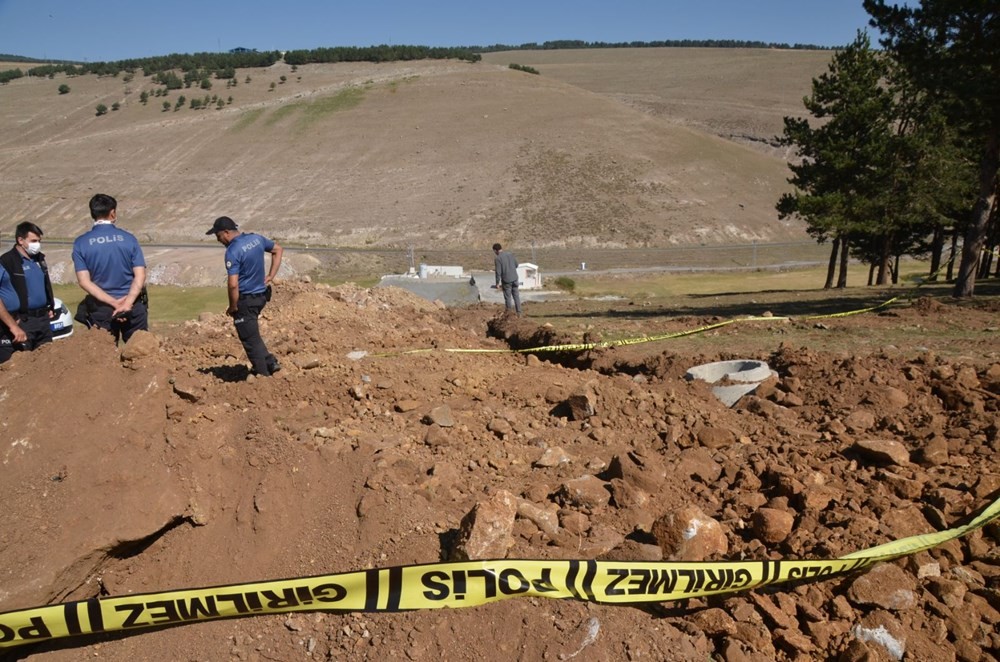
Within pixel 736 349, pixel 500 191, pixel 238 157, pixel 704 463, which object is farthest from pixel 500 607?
pixel 238 157

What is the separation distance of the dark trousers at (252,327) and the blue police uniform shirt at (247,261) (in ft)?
0.27

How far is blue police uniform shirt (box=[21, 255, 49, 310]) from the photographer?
20.5 feet

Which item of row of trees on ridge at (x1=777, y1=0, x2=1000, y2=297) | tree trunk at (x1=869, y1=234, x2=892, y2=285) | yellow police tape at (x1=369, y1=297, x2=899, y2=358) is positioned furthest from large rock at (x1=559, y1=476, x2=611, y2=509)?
tree trunk at (x1=869, y1=234, x2=892, y2=285)

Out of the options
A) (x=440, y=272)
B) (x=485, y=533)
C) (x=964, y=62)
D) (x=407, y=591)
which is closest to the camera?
(x=407, y=591)

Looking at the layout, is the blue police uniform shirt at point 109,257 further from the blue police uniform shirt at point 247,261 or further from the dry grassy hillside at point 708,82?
the dry grassy hillside at point 708,82

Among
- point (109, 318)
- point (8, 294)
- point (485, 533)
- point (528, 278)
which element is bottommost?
point (528, 278)

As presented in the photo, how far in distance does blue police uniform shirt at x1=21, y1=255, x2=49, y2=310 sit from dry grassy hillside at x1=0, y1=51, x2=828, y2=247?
37.0m

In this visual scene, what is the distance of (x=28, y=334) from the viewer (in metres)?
6.33

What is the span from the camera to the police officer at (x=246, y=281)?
20.2 ft

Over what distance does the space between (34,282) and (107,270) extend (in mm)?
957

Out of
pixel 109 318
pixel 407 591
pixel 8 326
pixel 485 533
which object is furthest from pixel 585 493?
pixel 8 326

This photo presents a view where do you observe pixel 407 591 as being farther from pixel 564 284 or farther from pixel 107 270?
pixel 564 284

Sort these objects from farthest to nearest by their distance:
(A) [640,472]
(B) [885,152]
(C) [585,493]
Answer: (B) [885,152] < (A) [640,472] < (C) [585,493]

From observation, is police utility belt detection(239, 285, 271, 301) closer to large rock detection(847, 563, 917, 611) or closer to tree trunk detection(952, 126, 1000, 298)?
large rock detection(847, 563, 917, 611)
